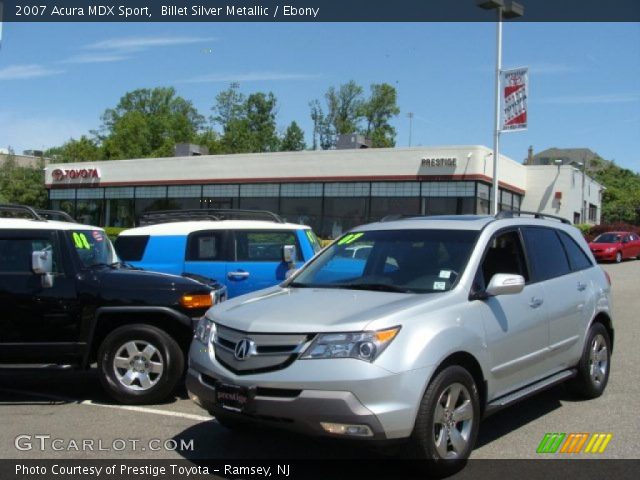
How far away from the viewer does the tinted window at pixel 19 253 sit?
22.5ft

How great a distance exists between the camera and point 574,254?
688cm

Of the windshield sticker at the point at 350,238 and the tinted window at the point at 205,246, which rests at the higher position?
the windshield sticker at the point at 350,238

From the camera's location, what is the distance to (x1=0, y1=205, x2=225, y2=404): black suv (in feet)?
21.7

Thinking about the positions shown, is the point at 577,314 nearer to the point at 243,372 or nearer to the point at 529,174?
the point at 243,372

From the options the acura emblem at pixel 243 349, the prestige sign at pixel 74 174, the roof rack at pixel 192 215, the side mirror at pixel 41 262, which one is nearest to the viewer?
the acura emblem at pixel 243 349

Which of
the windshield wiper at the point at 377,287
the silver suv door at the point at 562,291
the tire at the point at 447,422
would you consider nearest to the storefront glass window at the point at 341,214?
the silver suv door at the point at 562,291

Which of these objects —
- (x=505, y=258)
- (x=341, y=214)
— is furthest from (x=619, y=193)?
(x=505, y=258)

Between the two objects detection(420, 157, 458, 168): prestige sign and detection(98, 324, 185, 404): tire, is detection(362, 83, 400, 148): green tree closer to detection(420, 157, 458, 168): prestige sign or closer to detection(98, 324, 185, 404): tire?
detection(420, 157, 458, 168): prestige sign

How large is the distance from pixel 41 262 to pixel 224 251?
3.16m

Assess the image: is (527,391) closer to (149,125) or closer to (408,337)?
(408,337)

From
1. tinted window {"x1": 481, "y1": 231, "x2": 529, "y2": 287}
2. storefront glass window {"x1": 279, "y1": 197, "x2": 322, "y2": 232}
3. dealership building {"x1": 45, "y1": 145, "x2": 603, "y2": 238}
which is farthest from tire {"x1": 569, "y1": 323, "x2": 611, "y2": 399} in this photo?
storefront glass window {"x1": 279, "y1": 197, "x2": 322, "y2": 232}

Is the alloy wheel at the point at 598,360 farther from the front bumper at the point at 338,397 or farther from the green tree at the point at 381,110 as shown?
the green tree at the point at 381,110

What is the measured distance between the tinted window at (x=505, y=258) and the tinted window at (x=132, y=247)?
549cm

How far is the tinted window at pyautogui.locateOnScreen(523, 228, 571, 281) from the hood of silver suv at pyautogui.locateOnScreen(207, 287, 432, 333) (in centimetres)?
161
